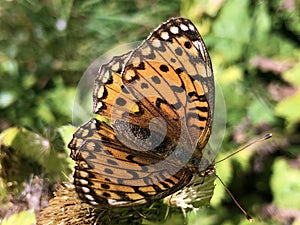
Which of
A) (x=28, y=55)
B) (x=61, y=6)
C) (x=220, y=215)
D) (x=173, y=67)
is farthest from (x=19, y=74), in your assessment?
(x=173, y=67)

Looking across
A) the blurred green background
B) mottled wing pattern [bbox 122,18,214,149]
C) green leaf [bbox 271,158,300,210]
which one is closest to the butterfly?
mottled wing pattern [bbox 122,18,214,149]

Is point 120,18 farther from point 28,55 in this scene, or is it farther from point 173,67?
point 173,67

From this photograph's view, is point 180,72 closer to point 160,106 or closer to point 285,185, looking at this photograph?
point 160,106

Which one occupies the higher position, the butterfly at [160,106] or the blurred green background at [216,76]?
the butterfly at [160,106]

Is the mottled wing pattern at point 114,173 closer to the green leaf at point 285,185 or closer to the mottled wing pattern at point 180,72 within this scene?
the mottled wing pattern at point 180,72

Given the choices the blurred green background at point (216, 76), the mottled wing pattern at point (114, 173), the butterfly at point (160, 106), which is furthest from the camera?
the blurred green background at point (216, 76)

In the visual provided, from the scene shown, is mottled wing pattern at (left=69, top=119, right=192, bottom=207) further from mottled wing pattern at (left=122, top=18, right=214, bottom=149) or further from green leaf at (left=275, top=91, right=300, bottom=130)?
green leaf at (left=275, top=91, right=300, bottom=130)

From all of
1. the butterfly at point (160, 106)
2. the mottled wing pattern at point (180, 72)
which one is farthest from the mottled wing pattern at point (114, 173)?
the mottled wing pattern at point (180, 72)
